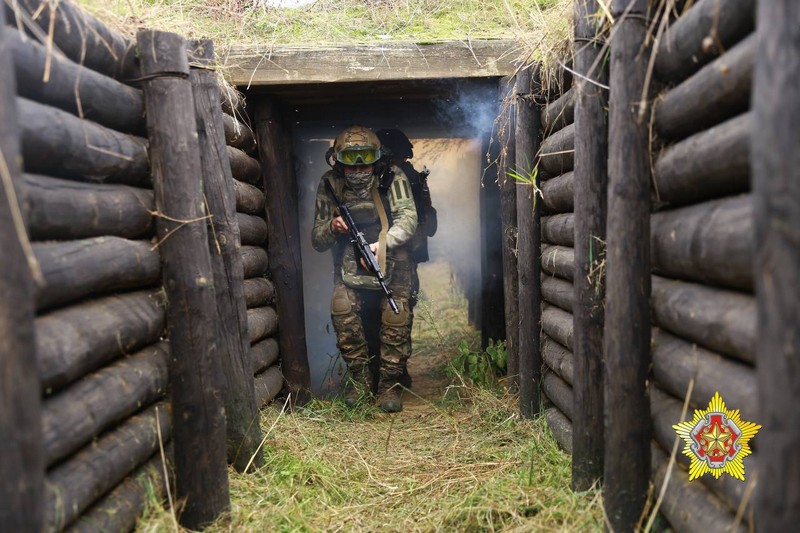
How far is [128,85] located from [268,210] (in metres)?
3.12

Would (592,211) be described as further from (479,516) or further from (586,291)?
(479,516)

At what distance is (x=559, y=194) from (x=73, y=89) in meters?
3.09

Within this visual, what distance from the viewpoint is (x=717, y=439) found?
2.55 metres

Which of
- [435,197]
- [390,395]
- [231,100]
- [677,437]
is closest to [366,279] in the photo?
[390,395]

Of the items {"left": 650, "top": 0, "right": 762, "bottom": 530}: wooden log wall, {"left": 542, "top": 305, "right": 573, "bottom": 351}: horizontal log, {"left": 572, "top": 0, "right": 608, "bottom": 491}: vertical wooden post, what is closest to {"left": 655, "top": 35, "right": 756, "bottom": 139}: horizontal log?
{"left": 650, "top": 0, "right": 762, "bottom": 530}: wooden log wall

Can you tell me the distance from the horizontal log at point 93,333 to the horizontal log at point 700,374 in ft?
7.19

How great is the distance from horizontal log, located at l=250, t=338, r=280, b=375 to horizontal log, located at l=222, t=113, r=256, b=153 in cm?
164

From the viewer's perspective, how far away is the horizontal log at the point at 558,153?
177 inches

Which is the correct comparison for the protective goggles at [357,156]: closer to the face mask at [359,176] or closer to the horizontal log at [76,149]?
the face mask at [359,176]

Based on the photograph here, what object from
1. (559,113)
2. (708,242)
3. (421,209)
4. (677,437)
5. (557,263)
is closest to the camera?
(708,242)

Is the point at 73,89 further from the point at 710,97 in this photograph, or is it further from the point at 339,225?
the point at 339,225

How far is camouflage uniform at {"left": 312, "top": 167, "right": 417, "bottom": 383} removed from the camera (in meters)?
6.78

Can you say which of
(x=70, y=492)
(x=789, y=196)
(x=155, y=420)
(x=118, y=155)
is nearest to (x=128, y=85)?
(x=118, y=155)

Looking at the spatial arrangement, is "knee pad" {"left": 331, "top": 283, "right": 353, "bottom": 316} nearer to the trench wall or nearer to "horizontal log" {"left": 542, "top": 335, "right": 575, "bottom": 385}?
"horizontal log" {"left": 542, "top": 335, "right": 575, "bottom": 385}
